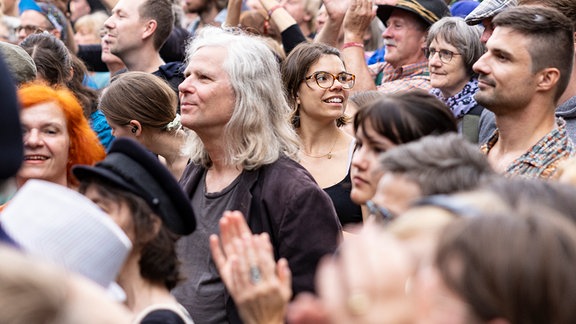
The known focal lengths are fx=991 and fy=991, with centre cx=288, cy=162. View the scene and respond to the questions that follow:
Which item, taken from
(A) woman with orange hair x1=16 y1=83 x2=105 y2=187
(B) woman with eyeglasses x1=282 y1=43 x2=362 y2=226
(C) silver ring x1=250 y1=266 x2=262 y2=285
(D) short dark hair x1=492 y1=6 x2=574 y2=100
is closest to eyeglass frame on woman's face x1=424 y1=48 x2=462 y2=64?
(B) woman with eyeglasses x1=282 y1=43 x2=362 y2=226

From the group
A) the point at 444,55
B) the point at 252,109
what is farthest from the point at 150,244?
the point at 444,55

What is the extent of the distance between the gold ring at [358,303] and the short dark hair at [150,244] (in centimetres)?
166

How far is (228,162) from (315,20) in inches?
196

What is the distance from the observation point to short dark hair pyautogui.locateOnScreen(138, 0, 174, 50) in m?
7.37

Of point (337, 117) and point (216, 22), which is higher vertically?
point (337, 117)

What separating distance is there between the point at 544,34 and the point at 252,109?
4.41 ft

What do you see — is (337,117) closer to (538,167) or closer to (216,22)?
(538,167)

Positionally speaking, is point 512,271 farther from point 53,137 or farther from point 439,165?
point 53,137

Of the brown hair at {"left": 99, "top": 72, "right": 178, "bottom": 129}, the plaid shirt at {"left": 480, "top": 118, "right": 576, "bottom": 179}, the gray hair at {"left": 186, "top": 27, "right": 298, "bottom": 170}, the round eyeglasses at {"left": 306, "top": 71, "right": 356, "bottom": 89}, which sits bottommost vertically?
the brown hair at {"left": 99, "top": 72, "right": 178, "bottom": 129}

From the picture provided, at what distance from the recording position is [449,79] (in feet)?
19.4

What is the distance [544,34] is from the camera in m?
4.36

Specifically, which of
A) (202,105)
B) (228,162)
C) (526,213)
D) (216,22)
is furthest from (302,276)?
(216,22)

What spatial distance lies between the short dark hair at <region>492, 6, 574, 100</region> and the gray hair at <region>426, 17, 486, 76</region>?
1.49 metres

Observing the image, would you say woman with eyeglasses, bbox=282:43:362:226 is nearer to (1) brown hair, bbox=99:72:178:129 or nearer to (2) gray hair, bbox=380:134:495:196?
(1) brown hair, bbox=99:72:178:129
